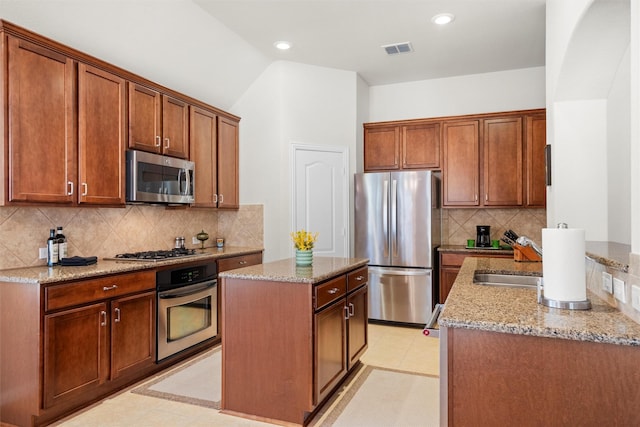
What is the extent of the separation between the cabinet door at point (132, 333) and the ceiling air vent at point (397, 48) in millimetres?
3270

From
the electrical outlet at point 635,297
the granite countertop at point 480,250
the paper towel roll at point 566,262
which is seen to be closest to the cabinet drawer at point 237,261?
the granite countertop at point 480,250

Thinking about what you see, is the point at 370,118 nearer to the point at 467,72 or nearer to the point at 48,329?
the point at 467,72

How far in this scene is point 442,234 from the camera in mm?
5273

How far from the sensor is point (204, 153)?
436 cm

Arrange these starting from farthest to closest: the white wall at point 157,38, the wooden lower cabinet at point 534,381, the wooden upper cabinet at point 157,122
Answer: the wooden upper cabinet at point 157,122
the white wall at point 157,38
the wooden lower cabinet at point 534,381

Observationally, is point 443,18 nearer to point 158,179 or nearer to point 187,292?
point 158,179

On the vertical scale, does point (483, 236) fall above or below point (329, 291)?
above

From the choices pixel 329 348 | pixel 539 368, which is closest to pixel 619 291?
pixel 539 368

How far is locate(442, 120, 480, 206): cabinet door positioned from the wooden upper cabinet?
297cm

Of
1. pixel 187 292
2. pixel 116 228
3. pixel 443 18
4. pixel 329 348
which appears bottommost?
pixel 329 348

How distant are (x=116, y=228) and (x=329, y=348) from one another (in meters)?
2.26

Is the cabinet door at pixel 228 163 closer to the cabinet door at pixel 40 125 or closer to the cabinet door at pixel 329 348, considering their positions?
the cabinet door at pixel 40 125

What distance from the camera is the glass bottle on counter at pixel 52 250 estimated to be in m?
3.00

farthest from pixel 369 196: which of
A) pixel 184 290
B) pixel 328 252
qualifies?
pixel 184 290
